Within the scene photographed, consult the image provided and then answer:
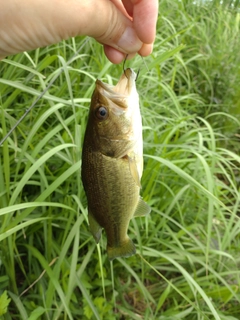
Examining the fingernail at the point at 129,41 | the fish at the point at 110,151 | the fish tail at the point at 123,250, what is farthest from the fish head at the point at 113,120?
the fish tail at the point at 123,250

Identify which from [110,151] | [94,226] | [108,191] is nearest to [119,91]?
[110,151]

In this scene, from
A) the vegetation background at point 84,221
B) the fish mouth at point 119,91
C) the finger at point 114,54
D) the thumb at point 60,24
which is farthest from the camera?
the vegetation background at point 84,221

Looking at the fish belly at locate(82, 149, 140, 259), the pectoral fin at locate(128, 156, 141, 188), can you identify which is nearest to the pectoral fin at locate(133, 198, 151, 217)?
the fish belly at locate(82, 149, 140, 259)

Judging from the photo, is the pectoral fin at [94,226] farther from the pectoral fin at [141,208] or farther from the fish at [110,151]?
the pectoral fin at [141,208]

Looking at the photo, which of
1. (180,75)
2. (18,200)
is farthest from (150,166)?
(180,75)

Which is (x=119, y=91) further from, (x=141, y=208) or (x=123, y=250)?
(x=123, y=250)
